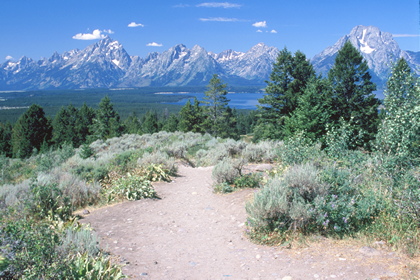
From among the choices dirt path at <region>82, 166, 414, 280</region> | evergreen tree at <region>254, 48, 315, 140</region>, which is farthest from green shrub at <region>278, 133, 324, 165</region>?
evergreen tree at <region>254, 48, 315, 140</region>

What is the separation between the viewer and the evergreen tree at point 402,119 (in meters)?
6.81

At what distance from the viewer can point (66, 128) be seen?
5428 cm

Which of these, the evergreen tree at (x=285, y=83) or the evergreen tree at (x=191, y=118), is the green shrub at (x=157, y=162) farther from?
the evergreen tree at (x=191, y=118)

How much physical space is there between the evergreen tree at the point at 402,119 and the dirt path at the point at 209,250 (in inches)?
138

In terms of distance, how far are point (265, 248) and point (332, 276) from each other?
128cm

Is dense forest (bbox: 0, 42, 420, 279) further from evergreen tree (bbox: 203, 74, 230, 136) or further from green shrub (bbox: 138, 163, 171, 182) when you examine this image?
evergreen tree (bbox: 203, 74, 230, 136)

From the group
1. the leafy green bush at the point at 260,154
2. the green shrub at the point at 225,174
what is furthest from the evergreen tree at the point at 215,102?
the green shrub at the point at 225,174

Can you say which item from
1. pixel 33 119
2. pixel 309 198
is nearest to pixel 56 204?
pixel 309 198

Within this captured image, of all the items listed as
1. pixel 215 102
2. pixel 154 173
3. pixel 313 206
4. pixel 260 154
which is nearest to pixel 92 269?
pixel 313 206

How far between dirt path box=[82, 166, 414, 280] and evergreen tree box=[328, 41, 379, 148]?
943 inches

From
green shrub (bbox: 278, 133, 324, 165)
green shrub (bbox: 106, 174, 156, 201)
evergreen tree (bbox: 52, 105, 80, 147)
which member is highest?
green shrub (bbox: 278, 133, 324, 165)

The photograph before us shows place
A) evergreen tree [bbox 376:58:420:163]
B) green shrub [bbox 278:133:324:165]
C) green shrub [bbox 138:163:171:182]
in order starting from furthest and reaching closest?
1. green shrub [bbox 138:163:171:182]
2. green shrub [bbox 278:133:324:165]
3. evergreen tree [bbox 376:58:420:163]

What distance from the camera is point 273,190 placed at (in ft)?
17.5

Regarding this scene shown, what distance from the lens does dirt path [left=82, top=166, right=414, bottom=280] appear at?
3992 millimetres
